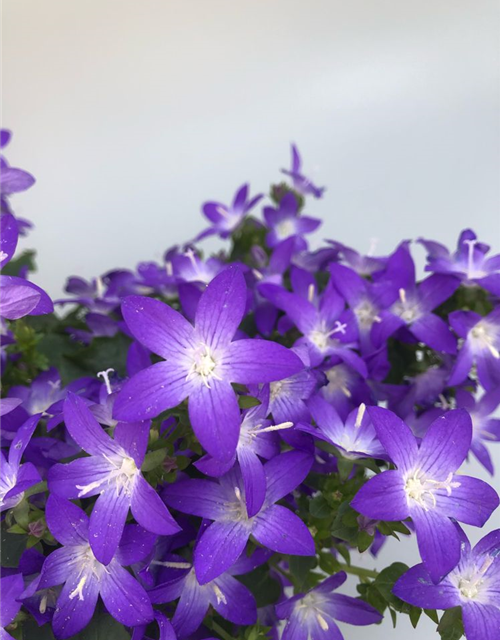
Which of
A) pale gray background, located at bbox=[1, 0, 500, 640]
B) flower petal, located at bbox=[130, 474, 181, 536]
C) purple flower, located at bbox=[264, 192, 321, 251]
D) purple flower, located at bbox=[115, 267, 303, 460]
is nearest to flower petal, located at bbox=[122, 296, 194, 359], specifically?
purple flower, located at bbox=[115, 267, 303, 460]

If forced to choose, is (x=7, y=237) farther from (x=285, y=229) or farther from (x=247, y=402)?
(x=285, y=229)

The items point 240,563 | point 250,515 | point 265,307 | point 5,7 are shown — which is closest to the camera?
point 250,515

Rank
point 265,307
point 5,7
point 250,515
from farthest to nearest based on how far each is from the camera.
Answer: point 5,7 → point 265,307 → point 250,515

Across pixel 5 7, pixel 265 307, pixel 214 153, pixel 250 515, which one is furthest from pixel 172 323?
pixel 5 7

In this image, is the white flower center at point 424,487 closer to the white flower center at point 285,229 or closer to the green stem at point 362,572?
the green stem at point 362,572

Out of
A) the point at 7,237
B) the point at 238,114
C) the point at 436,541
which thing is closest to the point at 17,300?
the point at 7,237

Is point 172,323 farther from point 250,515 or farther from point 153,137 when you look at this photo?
point 153,137
